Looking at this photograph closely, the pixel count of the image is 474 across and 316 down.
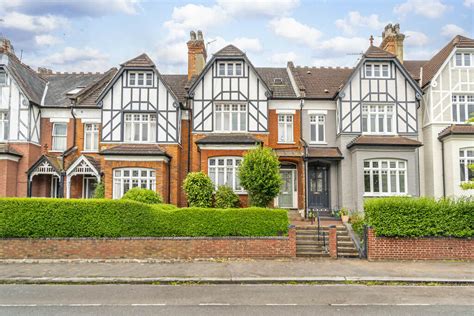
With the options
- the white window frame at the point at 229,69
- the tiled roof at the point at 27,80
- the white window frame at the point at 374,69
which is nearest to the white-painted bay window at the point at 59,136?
the tiled roof at the point at 27,80

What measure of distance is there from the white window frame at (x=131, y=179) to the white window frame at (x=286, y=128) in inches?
312

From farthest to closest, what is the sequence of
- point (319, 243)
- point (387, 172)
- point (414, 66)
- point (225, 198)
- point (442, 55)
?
point (414, 66) < point (442, 55) < point (387, 172) < point (225, 198) < point (319, 243)

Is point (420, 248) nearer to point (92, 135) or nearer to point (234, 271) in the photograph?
point (234, 271)

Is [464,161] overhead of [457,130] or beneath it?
beneath

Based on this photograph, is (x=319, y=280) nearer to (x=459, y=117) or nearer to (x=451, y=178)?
(x=451, y=178)

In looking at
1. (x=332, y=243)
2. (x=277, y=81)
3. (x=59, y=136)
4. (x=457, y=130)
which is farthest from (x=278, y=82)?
(x=59, y=136)

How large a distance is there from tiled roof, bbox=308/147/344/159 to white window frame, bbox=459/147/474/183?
6648mm

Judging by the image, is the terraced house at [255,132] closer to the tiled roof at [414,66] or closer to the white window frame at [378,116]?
the white window frame at [378,116]

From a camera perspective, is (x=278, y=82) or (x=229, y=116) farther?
(x=278, y=82)

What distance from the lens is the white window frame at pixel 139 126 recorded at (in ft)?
73.3

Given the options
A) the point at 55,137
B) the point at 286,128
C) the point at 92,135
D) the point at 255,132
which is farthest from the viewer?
the point at 55,137

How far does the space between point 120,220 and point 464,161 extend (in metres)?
18.8

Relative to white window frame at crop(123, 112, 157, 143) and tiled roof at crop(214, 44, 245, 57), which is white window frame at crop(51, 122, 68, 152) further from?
tiled roof at crop(214, 44, 245, 57)

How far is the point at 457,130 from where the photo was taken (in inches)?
853
